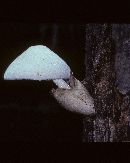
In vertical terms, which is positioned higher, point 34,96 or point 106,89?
point 34,96

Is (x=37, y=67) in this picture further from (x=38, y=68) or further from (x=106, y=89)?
(x=106, y=89)

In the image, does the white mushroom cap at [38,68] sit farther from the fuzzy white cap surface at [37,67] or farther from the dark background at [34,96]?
the dark background at [34,96]

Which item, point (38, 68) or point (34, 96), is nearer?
point (38, 68)

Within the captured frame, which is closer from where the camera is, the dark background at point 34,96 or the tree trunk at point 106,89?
the tree trunk at point 106,89

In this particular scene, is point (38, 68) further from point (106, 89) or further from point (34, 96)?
point (34, 96)

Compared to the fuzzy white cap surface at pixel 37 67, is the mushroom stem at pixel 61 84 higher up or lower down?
lower down

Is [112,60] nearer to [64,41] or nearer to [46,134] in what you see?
[46,134]

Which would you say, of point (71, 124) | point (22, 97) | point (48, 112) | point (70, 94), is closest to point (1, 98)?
point (22, 97)

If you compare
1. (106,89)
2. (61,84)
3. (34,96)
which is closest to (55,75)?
(61,84)

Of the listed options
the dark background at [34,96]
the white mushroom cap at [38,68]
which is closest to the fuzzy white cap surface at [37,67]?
the white mushroom cap at [38,68]
